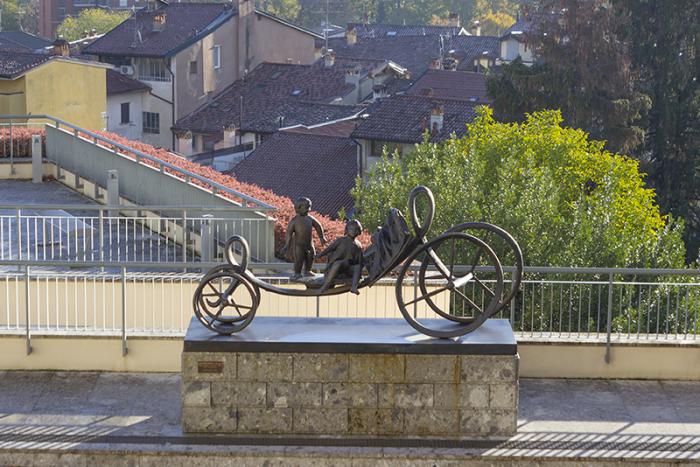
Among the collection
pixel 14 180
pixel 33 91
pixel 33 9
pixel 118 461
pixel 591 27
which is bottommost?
pixel 118 461

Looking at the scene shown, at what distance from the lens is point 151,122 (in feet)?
230

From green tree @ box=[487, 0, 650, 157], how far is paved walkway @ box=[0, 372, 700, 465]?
3477 centimetres

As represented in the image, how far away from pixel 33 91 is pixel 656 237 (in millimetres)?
17516

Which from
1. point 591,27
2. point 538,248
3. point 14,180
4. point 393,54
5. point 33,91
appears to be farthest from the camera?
point 393,54

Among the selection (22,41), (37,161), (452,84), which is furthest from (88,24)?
(37,161)

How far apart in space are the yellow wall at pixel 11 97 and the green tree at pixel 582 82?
19408 mm

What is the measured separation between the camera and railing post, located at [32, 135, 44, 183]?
25750mm

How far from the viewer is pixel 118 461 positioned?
12797mm

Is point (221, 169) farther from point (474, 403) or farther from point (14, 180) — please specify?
point (474, 403)

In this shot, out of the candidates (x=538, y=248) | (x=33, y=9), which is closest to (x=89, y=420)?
(x=538, y=248)

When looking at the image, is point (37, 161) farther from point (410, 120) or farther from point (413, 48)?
point (413, 48)

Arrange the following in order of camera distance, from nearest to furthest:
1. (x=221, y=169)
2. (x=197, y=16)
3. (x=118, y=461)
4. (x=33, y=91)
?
1. (x=118, y=461)
2. (x=33, y=91)
3. (x=221, y=169)
4. (x=197, y=16)

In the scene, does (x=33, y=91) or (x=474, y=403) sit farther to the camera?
(x=33, y=91)

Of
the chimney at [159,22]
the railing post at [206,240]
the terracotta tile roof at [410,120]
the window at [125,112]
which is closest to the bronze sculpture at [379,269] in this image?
the railing post at [206,240]
